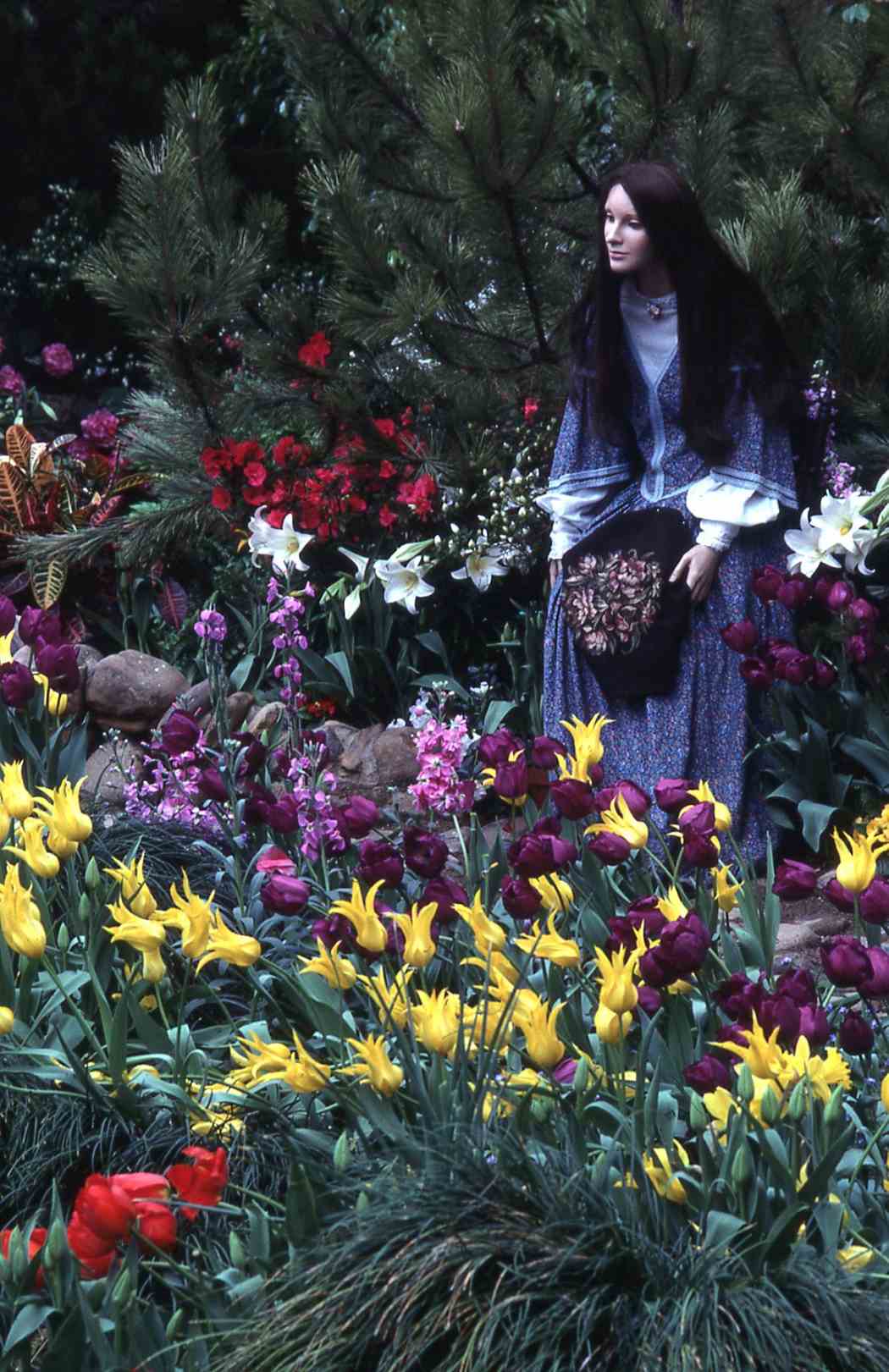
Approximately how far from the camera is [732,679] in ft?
13.3

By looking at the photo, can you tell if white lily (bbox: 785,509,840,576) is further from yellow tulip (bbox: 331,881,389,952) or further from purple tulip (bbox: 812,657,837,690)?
yellow tulip (bbox: 331,881,389,952)

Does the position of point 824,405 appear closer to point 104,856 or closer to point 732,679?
point 732,679

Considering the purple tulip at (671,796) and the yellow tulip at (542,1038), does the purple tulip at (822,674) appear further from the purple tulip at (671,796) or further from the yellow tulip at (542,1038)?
the yellow tulip at (542,1038)

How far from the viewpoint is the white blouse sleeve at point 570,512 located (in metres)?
4.10

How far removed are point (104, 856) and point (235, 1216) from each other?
123cm

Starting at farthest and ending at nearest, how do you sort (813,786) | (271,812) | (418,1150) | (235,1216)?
(813,786)
(271,812)
(235,1216)
(418,1150)

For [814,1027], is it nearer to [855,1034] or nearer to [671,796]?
[855,1034]

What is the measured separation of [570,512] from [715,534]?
0.37 metres

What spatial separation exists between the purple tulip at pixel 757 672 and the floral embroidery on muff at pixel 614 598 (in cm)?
42

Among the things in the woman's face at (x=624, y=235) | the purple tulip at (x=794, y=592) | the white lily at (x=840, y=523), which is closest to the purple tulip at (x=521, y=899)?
the purple tulip at (x=794, y=592)

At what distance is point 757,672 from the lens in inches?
138

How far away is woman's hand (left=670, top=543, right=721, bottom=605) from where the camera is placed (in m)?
3.90

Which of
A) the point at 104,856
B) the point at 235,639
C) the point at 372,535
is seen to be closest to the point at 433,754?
the point at 104,856

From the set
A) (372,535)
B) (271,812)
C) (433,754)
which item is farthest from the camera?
(372,535)
